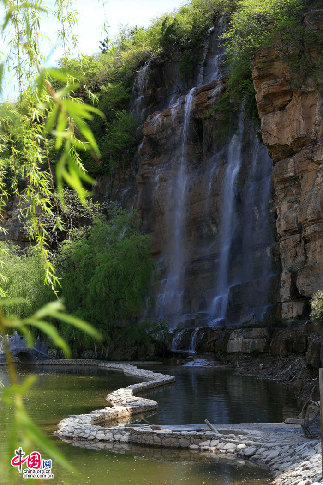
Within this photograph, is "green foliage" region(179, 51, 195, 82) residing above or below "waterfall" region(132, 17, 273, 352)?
above

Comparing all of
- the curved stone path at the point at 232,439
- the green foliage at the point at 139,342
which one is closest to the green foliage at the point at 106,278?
the green foliage at the point at 139,342

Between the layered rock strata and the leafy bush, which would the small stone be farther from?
the leafy bush

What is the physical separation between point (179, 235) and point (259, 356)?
10591 millimetres

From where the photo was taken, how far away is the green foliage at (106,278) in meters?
26.5

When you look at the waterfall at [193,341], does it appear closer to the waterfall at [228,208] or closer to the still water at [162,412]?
the waterfall at [228,208]

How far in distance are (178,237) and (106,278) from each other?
268 inches

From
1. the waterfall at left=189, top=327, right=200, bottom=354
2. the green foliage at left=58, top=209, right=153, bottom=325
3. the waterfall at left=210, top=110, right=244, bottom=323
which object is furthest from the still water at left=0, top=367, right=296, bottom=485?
the waterfall at left=210, top=110, right=244, bottom=323

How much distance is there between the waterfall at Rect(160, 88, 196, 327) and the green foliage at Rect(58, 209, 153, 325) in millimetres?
4098

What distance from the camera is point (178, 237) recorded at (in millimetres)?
32375

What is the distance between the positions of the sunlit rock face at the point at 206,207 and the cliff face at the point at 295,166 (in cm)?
425

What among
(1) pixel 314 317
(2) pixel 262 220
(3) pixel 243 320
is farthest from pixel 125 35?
(1) pixel 314 317

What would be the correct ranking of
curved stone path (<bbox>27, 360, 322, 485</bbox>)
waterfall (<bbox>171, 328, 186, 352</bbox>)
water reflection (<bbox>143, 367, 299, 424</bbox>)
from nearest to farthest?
curved stone path (<bbox>27, 360, 322, 485</bbox>) < water reflection (<bbox>143, 367, 299, 424</bbox>) < waterfall (<bbox>171, 328, 186, 352</bbox>)

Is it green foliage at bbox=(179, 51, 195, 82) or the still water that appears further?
green foliage at bbox=(179, 51, 195, 82)

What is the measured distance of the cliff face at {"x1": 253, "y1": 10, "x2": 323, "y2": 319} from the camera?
21.4 metres
